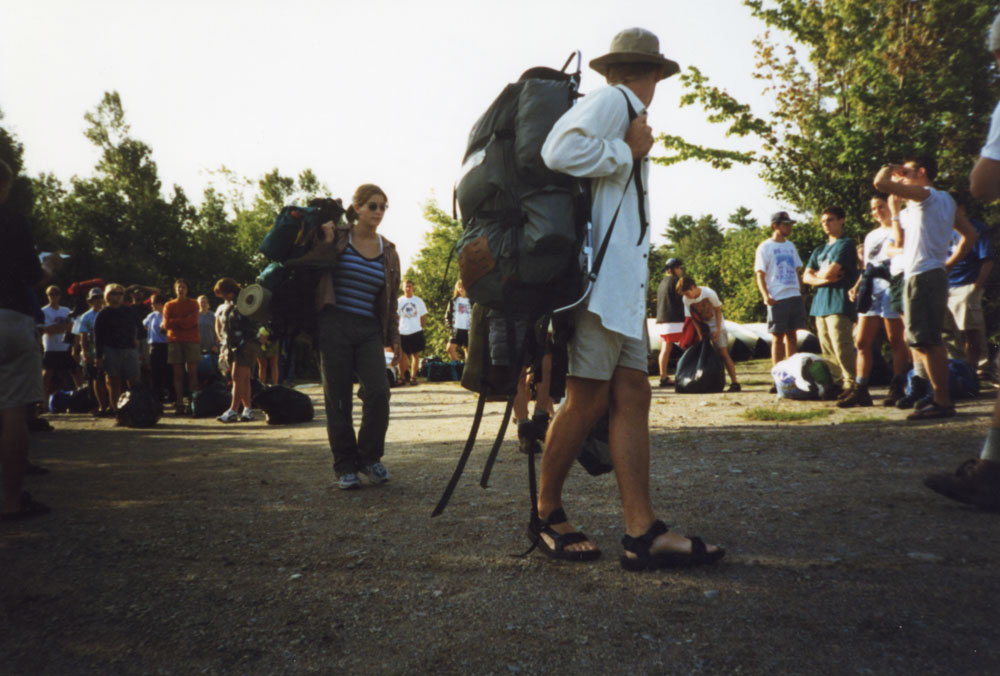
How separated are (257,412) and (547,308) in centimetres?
898

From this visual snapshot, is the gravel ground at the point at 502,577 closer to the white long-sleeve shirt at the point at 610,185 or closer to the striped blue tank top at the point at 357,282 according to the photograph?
the white long-sleeve shirt at the point at 610,185

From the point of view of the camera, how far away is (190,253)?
4741 centimetres

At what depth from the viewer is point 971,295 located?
25.5 ft

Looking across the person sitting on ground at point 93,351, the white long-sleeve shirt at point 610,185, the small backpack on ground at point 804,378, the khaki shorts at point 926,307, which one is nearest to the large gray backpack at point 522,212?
the white long-sleeve shirt at point 610,185

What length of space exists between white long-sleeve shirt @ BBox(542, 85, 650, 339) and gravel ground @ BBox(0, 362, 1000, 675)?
107 cm

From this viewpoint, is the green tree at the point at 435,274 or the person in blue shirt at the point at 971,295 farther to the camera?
the green tree at the point at 435,274

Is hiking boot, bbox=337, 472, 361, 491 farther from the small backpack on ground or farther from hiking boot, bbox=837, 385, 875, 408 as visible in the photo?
the small backpack on ground

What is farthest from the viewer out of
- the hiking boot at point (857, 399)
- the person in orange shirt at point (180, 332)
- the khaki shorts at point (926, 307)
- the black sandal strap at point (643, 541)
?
the person in orange shirt at point (180, 332)

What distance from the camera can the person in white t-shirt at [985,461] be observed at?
3330 mm

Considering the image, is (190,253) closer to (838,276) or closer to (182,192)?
(182,192)

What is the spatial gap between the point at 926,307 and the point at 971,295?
2.55 meters

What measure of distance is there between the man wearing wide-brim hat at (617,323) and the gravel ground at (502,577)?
136 mm

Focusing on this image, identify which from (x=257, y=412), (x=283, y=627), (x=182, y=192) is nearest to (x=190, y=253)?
(x=182, y=192)

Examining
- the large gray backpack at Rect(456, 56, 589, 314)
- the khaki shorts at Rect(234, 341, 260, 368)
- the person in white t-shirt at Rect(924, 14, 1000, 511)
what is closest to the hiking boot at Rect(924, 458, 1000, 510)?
the person in white t-shirt at Rect(924, 14, 1000, 511)
